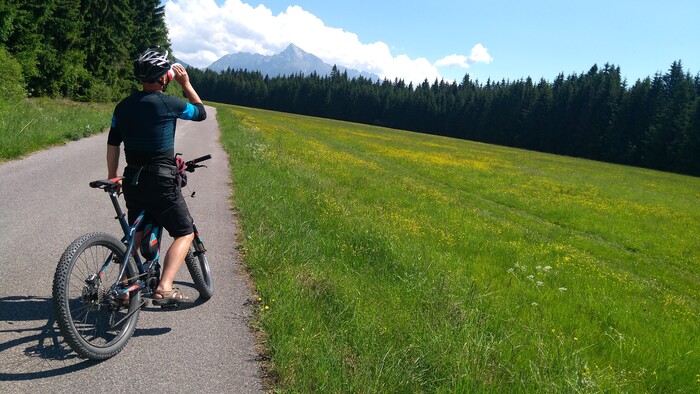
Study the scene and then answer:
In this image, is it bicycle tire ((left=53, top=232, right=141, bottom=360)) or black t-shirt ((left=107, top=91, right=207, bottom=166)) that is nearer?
bicycle tire ((left=53, top=232, right=141, bottom=360))

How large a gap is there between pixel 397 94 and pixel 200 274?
5018 inches

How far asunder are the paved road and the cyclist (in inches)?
16.7

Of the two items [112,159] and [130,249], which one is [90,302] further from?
[112,159]

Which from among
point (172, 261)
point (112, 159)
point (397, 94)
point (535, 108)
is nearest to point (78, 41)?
point (112, 159)

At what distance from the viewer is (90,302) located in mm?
3326

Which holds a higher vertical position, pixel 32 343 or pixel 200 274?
pixel 200 274

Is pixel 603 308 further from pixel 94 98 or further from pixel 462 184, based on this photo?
pixel 94 98

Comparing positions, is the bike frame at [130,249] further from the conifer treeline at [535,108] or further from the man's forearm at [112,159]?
the conifer treeline at [535,108]

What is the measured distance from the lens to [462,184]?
2177 centimetres

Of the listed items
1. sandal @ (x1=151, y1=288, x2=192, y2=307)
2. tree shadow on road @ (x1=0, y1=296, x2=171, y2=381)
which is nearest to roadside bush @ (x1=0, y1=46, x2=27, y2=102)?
tree shadow on road @ (x1=0, y1=296, x2=171, y2=381)

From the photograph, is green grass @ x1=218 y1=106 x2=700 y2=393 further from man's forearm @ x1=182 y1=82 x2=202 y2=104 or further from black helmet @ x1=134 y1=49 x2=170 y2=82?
black helmet @ x1=134 y1=49 x2=170 y2=82

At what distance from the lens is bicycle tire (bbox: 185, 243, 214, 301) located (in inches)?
177

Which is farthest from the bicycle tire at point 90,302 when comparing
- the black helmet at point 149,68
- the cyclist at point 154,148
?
the black helmet at point 149,68

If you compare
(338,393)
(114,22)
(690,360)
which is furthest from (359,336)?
(114,22)
